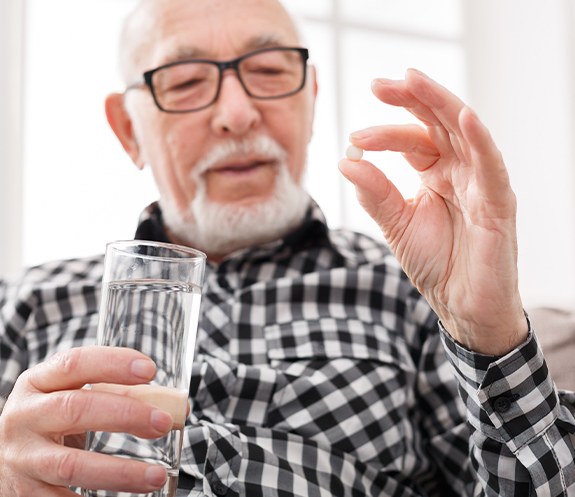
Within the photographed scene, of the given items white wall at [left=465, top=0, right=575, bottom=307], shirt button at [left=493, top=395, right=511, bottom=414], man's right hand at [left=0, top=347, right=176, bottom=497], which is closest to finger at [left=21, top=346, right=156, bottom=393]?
man's right hand at [left=0, top=347, right=176, bottom=497]

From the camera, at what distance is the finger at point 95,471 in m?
0.65

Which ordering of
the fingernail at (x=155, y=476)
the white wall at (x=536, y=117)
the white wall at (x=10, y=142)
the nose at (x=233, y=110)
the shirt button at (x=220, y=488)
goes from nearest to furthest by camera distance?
the fingernail at (x=155, y=476) → the shirt button at (x=220, y=488) → the nose at (x=233, y=110) → the white wall at (x=10, y=142) → the white wall at (x=536, y=117)

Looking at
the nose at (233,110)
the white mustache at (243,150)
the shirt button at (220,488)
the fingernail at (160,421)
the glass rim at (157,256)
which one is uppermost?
the nose at (233,110)

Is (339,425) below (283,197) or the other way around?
below

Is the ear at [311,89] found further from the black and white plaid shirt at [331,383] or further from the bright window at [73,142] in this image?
the bright window at [73,142]

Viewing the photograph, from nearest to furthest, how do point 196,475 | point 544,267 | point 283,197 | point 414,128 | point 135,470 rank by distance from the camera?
1. point 135,470
2. point 414,128
3. point 196,475
4. point 283,197
5. point 544,267

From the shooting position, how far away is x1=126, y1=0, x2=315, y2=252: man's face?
1287 millimetres

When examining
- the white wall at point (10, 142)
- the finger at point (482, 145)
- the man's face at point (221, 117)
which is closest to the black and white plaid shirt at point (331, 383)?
the man's face at point (221, 117)

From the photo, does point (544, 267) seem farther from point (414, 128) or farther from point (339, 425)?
point (414, 128)

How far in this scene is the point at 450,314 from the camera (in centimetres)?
83

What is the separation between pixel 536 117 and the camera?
262 centimetres

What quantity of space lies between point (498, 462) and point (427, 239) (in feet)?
0.92

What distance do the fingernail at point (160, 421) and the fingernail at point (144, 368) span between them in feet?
0.10

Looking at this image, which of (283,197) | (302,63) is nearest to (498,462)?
(283,197)
